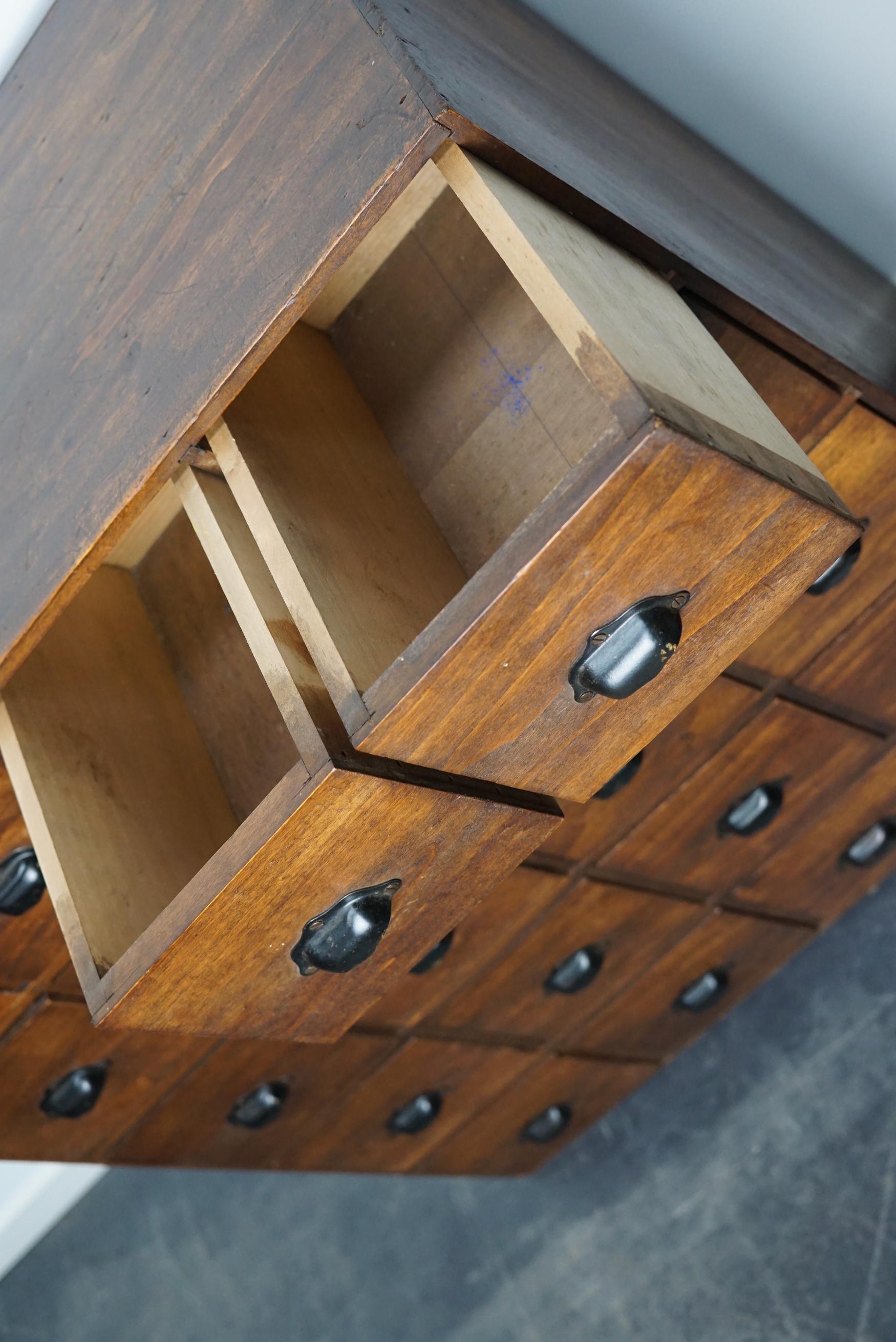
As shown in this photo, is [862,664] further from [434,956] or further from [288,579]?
[288,579]

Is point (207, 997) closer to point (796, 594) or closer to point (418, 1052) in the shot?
point (796, 594)

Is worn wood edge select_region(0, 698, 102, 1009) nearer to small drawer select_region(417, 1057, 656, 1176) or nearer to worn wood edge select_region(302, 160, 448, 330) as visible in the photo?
worn wood edge select_region(302, 160, 448, 330)

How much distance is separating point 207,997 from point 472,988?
65cm

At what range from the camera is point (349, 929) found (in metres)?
0.69

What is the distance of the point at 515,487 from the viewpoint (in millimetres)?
763

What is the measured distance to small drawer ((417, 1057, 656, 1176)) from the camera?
1616mm

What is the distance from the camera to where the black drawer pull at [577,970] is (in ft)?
4.48

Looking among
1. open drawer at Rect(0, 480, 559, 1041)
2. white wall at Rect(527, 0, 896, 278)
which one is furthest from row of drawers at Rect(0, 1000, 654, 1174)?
white wall at Rect(527, 0, 896, 278)

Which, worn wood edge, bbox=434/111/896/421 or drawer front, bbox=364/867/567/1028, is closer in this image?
worn wood edge, bbox=434/111/896/421

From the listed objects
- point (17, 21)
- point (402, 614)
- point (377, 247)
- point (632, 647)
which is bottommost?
point (632, 647)

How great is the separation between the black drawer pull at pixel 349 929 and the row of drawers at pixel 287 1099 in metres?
0.49

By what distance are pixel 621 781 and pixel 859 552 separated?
30 centimetres

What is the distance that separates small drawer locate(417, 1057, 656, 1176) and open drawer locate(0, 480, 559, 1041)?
0.84 metres

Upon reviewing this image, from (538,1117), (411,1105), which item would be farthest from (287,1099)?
(538,1117)
